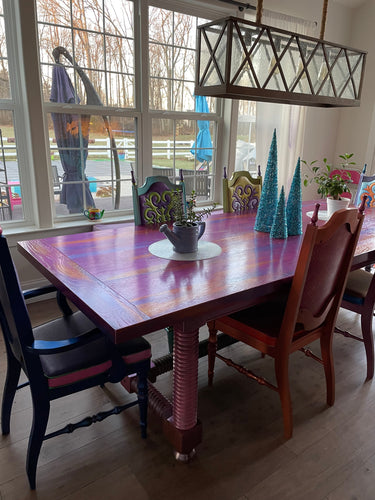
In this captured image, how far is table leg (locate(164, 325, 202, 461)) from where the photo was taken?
1.45 meters

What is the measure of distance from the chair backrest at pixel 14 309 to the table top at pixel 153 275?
0.59 feet

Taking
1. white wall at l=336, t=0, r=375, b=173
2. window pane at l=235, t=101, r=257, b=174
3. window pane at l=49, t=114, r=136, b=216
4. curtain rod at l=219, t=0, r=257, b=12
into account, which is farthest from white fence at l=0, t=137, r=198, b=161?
white wall at l=336, t=0, r=375, b=173

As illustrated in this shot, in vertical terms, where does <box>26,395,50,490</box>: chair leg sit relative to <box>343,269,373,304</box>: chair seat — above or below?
below

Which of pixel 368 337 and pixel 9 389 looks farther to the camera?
pixel 368 337

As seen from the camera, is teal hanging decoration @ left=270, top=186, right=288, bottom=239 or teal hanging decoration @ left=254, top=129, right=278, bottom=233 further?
teal hanging decoration @ left=254, top=129, right=278, bottom=233

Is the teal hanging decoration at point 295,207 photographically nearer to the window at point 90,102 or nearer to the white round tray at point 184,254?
the white round tray at point 184,254

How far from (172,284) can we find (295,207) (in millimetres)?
1038

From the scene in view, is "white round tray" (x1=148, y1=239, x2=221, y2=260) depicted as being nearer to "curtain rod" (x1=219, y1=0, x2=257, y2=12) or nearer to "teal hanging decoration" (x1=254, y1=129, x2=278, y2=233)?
"teal hanging decoration" (x1=254, y1=129, x2=278, y2=233)

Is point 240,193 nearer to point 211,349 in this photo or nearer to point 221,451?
point 211,349

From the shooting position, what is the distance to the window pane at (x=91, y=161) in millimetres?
3020

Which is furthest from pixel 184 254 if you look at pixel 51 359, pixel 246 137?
pixel 246 137

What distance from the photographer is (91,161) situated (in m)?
3.18

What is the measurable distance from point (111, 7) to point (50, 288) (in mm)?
2473

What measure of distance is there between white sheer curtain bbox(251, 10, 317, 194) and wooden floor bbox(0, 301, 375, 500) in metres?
2.72
